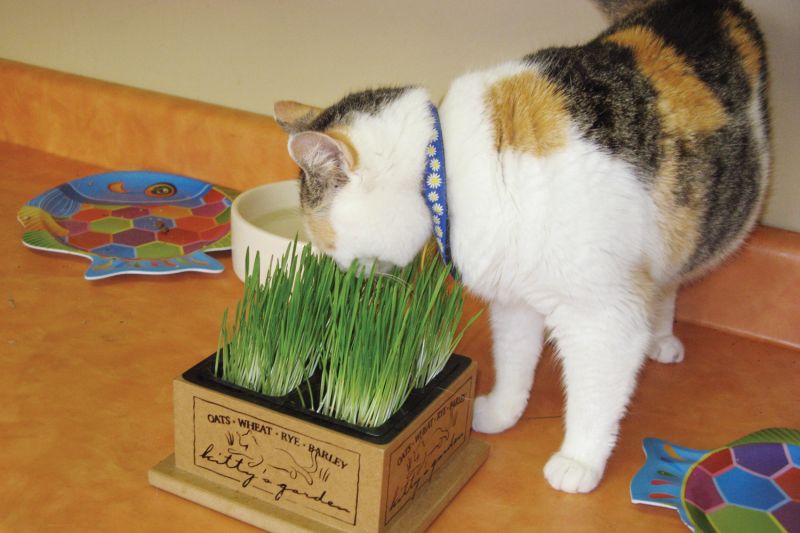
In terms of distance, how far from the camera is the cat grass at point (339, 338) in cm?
85

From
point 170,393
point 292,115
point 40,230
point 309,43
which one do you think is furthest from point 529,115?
point 40,230

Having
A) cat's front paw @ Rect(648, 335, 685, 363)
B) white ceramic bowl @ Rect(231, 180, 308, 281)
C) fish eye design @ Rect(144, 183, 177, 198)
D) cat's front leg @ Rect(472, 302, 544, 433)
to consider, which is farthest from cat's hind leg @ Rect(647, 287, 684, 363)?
fish eye design @ Rect(144, 183, 177, 198)

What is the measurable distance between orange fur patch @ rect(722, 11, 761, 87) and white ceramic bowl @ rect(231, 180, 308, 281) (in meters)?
0.64

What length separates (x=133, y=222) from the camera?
5.06 ft

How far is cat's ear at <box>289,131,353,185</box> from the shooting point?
0.87 m

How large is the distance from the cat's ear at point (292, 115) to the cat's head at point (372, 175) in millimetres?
77

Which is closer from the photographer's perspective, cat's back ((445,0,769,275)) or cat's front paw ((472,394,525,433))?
cat's back ((445,0,769,275))

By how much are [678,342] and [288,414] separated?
0.70m

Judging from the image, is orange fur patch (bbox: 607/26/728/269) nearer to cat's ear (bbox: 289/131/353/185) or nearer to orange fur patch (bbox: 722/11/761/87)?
orange fur patch (bbox: 722/11/761/87)

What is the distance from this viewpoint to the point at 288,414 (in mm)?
835

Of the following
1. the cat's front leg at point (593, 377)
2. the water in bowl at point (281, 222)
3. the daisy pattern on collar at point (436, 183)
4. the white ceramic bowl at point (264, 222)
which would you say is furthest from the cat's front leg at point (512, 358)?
the water in bowl at point (281, 222)

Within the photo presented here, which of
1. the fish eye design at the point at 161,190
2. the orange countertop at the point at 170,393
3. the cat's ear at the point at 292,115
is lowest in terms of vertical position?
the orange countertop at the point at 170,393

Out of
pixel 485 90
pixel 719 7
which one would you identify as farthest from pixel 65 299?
pixel 719 7

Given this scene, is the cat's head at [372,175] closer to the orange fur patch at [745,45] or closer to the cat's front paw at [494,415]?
the cat's front paw at [494,415]
